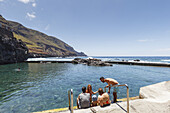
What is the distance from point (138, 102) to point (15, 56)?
71.7 metres

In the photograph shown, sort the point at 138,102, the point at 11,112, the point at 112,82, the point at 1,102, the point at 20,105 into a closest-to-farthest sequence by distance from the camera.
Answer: the point at 138,102
the point at 112,82
the point at 11,112
the point at 20,105
the point at 1,102

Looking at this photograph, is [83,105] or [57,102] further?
[57,102]

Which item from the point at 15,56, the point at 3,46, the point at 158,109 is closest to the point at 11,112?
the point at 158,109

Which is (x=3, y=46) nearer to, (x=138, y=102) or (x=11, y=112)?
(x=11, y=112)

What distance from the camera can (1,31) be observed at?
4912 centimetres

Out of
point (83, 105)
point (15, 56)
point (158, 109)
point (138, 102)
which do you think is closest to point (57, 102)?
point (83, 105)

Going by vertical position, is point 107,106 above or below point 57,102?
above

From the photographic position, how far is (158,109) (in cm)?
450

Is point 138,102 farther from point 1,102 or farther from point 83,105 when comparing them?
point 1,102

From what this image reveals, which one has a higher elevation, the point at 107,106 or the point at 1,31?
the point at 1,31

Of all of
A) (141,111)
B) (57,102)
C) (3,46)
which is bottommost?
(57,102)

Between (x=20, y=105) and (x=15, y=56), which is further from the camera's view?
(x=15, y=56)

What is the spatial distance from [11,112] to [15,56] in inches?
2523

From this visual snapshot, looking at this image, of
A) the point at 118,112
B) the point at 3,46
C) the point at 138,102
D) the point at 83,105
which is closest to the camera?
the point at 118,112
